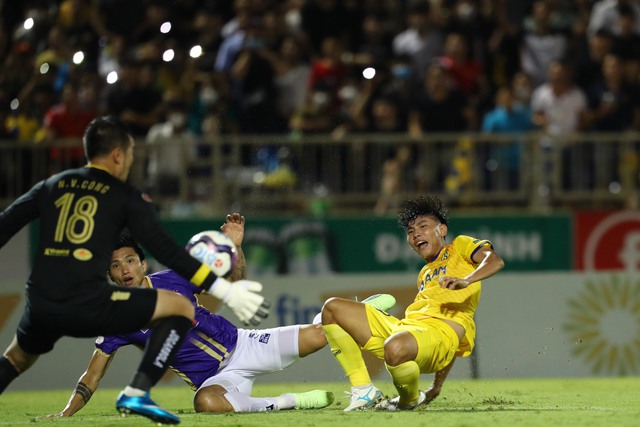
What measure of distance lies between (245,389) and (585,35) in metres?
8.49

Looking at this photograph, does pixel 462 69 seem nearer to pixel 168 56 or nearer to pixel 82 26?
pixel 168 56

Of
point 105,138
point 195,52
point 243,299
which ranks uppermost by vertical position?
point 195,52

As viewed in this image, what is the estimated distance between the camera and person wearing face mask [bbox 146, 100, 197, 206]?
13562mm

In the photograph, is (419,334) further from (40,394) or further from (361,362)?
(40,394)

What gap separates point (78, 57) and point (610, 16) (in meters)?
6.68

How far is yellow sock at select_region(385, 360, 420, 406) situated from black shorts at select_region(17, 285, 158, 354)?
177 cm

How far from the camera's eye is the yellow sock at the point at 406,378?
299 inches

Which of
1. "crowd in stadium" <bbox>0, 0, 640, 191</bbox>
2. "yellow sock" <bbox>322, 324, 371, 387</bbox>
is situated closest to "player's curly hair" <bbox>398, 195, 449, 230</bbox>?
"yellow sock" <bbox>322, 324, 371, 387</bbox>

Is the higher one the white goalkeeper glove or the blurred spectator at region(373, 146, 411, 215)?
the blurred spectator at region(373, 146, 411, 215)

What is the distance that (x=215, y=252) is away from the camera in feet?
21.9

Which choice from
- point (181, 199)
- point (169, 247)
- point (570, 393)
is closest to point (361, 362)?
point (169, 247)

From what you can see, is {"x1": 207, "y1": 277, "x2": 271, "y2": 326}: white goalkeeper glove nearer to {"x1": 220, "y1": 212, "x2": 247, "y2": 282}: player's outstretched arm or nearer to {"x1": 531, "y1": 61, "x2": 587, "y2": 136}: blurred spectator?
{"x1": 220, "y1": 212, "x2": 247, "y2": 282}: player's outstretched arm

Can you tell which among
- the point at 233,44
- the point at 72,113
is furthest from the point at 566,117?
the point at 72,113

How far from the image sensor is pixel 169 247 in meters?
6.50
